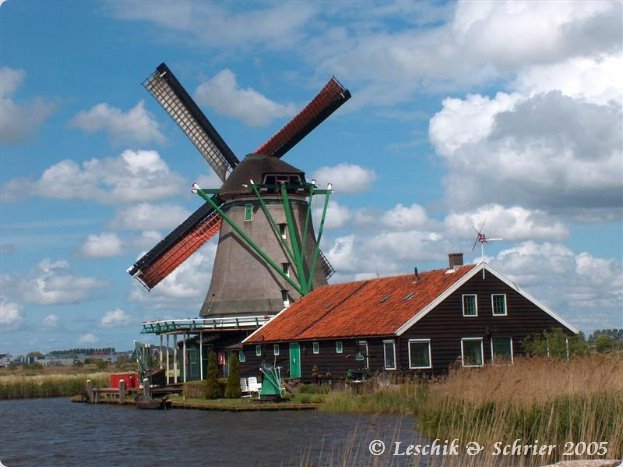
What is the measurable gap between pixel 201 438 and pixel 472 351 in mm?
12005

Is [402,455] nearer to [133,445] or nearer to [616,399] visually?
[616,399]

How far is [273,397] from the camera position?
30.0 m

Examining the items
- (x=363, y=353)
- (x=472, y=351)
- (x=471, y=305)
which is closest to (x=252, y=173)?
(x=363, y=353)

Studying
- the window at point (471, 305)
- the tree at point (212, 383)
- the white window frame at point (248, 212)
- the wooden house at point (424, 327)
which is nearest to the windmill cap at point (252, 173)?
the white window frame at point (248, 212)

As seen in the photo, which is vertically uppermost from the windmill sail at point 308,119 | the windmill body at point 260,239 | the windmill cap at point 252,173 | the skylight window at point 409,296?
the windmill sail at point 308,119

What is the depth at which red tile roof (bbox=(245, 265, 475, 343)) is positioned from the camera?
102 feet

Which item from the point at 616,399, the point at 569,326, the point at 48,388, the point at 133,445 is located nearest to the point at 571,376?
the point at 616,399

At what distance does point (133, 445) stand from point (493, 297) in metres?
14.1

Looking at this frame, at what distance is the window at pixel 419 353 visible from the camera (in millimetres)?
30266

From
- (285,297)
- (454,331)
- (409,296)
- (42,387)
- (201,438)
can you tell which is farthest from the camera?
(42,387)

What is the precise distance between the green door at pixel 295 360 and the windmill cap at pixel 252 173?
28.6 ft

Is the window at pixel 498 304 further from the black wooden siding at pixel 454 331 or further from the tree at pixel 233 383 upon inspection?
the tree at pixel 233 383

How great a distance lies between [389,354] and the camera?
100.0 feet

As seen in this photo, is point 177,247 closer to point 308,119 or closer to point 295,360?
point 308,119
